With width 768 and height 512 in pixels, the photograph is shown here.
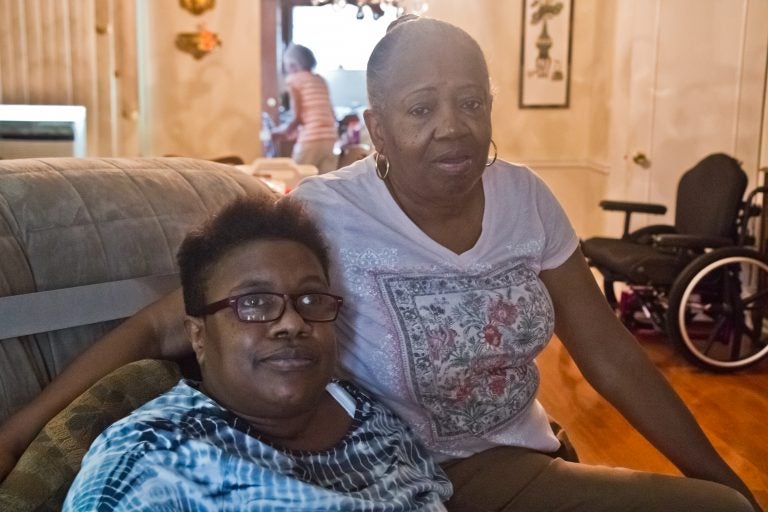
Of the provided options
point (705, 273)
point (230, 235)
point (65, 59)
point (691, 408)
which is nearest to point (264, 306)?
point (230, 235)

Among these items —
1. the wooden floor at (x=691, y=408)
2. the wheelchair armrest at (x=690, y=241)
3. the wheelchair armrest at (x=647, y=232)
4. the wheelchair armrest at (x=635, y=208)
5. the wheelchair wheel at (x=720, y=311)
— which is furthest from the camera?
the wheelchair armrest at (x=635, y=208)

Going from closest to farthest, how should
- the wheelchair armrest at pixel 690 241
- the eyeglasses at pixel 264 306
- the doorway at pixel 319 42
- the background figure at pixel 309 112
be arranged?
1. the eyeglasses at pixel 264 306
2. the wheelchair armrest at pixel 690 241
3. the background figure at pixel 309 112
4. the doorway at pixel 319 42

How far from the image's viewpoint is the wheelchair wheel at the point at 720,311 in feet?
12.8

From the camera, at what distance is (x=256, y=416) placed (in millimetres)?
Result: 1154

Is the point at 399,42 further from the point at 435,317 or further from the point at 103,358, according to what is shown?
the point at 103,358

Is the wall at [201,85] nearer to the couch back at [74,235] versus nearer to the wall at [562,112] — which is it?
the wall at [562,112]

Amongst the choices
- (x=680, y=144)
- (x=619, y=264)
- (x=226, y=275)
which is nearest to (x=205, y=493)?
(x=226, y=275)

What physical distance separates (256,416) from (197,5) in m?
5.08

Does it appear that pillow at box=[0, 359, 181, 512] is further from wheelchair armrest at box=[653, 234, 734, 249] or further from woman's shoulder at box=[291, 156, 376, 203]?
wheelchair armrest at box=[653, 234, 734, 249]

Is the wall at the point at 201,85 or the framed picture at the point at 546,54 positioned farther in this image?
the framed picture at the point at 546,54

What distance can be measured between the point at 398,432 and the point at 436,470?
0.09 metres

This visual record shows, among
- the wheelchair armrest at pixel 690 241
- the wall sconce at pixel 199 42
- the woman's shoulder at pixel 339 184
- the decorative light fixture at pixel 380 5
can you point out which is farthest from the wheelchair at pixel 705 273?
the wall sconce at pixel 199 42

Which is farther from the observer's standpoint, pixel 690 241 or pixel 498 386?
pixel 690 241

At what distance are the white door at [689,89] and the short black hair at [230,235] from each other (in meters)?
4.05
